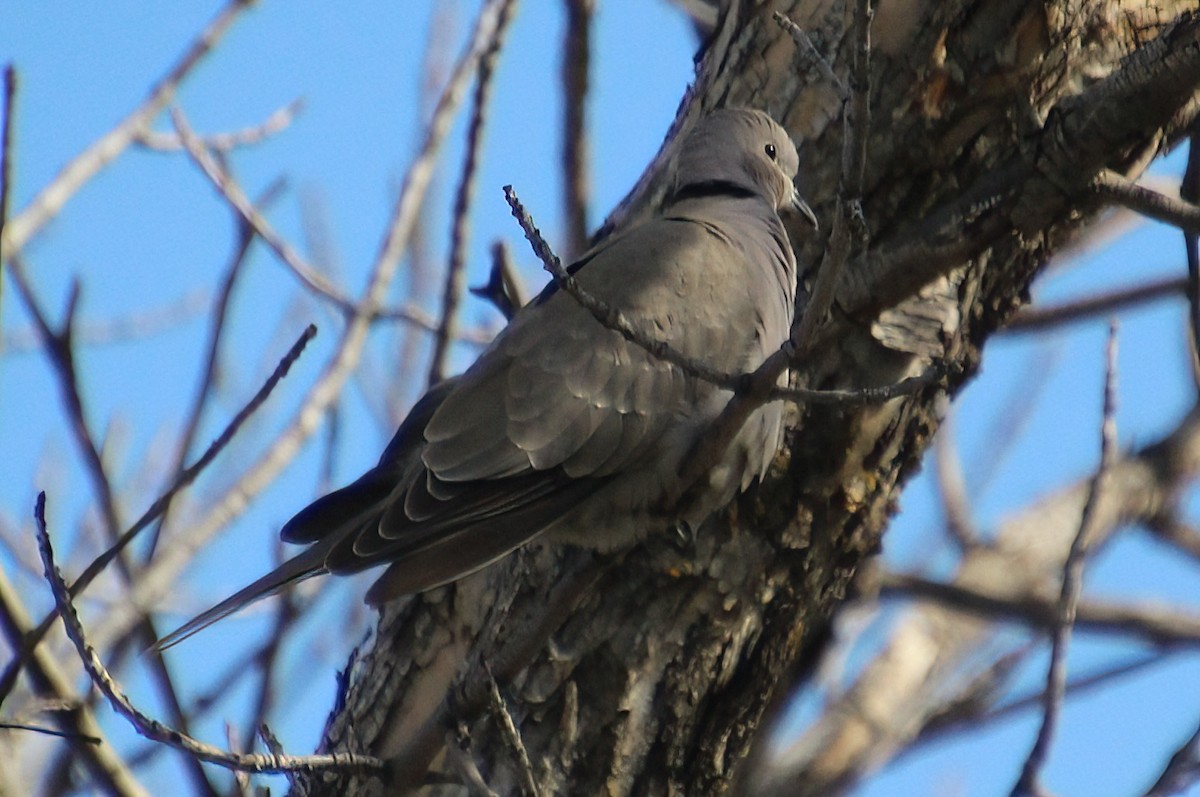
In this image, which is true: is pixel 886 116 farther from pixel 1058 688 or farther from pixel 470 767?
pixel 470 767

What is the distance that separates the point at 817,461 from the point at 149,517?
1530mm

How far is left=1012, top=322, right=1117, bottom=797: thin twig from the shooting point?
2.13 m

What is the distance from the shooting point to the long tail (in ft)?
8.50

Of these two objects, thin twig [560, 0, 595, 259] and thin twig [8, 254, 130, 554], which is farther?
thin twig [560, 0, 595, 259]

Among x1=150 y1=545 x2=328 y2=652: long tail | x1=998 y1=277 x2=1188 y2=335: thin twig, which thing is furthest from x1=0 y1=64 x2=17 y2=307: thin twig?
x1=998 y1=277 x2=1188 y2=335: thin twig

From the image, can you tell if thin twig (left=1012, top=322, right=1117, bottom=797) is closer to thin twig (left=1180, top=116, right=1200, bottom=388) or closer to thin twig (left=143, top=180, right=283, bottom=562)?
thin twig (left=1180, top=116, right=1200, bottom=388)

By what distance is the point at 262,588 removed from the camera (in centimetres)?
273

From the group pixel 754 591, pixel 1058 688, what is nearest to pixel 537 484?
pixel 754 591

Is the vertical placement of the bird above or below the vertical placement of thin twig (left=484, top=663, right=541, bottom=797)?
above

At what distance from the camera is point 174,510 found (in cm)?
390

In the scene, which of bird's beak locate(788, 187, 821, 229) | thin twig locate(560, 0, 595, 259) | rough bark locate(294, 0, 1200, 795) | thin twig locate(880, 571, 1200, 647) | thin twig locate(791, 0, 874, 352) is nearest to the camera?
thin twig locate(791, 0, 874, 352)

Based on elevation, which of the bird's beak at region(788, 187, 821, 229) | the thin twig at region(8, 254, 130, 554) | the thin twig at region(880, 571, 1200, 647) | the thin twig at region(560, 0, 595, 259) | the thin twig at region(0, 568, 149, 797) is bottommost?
the thin twig at region(0, 568, 149, 797)

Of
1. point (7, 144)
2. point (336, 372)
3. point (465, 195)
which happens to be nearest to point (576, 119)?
point (465, 195)

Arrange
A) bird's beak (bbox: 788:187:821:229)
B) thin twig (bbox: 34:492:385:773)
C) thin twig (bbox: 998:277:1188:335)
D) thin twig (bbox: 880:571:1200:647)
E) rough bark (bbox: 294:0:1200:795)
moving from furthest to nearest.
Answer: thin twig (bbox: 998:277:1188:335) → thin twig (bbox: 880:571:1200:647) → bird's beak (bbox: 788:187:821:229) → rough bark (bbox: 294:0:1200:795) → thin twig (bbox: 34:492:385:773)
